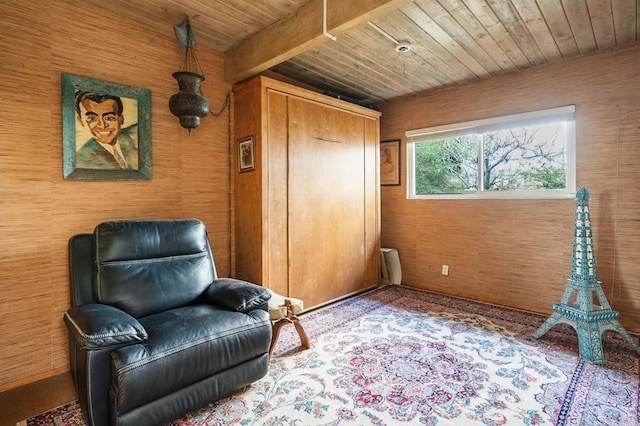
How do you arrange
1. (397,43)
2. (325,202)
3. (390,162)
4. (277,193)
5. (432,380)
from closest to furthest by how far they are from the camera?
(432,380) < (397,43) < (277,193) < (325,202) < (390,162)

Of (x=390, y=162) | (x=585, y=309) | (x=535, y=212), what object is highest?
(x=390, y=162)

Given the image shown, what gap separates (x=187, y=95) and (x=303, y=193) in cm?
131

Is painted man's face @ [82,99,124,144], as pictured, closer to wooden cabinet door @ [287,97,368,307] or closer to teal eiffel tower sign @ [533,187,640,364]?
wooden cabinet door @ [287,97,368,307]

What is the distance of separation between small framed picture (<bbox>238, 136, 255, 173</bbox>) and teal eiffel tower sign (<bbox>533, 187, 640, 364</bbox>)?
271cm

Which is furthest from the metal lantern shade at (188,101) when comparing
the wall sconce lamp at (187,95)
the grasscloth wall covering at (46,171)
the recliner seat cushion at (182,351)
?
the recliner seat cushion at (182,351)

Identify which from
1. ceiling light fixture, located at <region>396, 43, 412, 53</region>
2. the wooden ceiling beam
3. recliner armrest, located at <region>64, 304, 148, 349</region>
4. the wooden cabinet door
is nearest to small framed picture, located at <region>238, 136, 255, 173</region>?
the wooden cabinet door

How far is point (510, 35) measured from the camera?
2.59 meters

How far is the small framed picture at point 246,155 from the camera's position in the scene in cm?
291

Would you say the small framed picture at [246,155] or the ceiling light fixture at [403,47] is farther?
the small framed picture at [246,155]

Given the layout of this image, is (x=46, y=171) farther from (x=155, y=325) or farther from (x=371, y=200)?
(x=371, y=200)

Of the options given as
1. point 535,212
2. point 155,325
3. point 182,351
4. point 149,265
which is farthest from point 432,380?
point 535,212

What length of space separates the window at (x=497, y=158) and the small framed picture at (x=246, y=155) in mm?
2191

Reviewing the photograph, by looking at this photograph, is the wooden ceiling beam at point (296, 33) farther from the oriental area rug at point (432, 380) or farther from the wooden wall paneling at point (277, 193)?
the oriental area rug at point (432, 380)

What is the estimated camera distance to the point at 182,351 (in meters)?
1.58
